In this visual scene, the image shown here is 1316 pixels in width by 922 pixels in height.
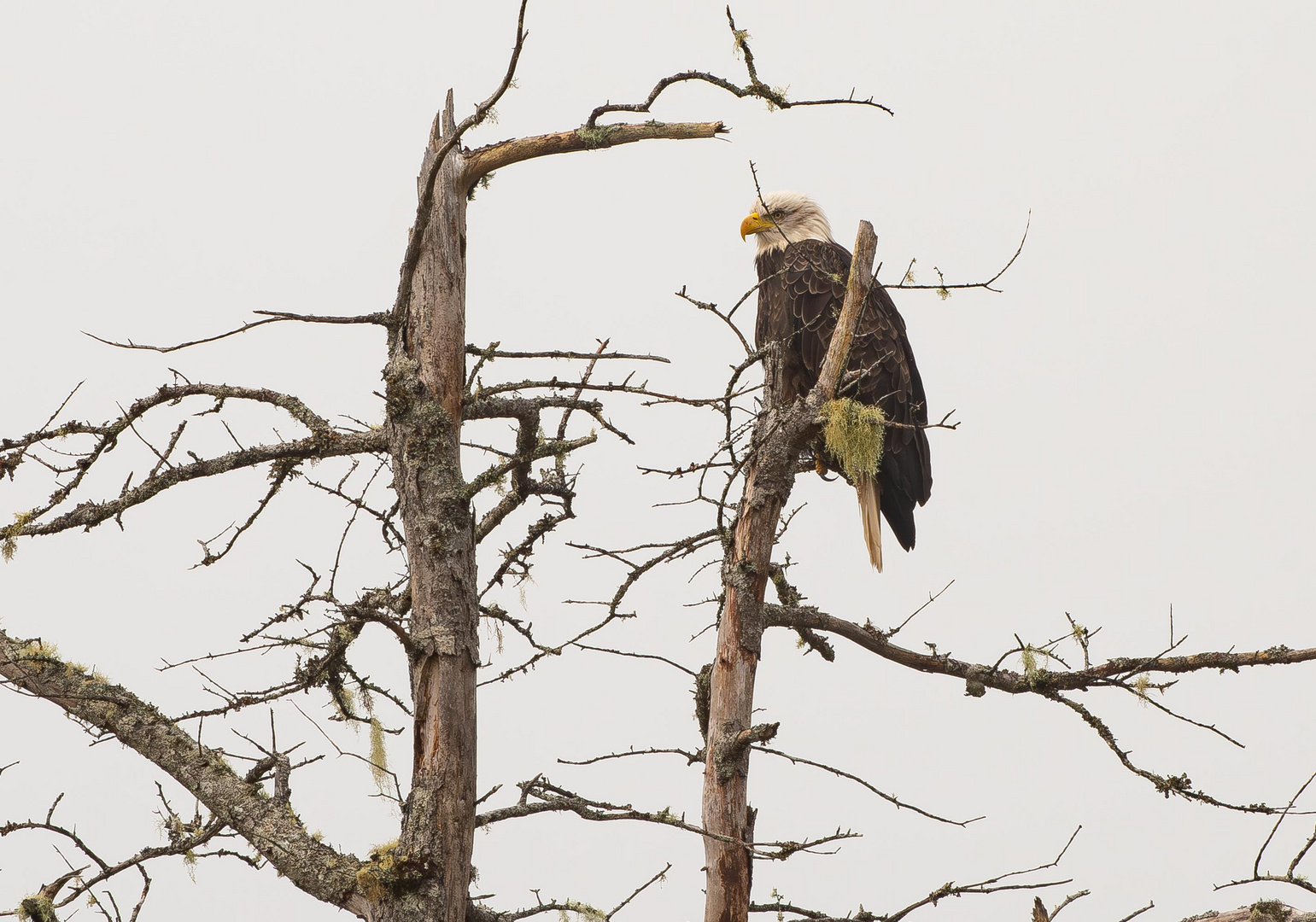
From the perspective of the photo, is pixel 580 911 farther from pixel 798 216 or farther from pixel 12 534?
pixel 798 216

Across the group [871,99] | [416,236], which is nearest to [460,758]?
[416,236]

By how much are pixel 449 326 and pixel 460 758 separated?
1.42 m

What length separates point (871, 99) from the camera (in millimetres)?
3297

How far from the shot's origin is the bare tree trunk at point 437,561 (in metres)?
3.47

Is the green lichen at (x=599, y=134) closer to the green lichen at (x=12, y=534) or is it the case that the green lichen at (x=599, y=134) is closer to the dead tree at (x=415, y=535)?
the dead tree at (x=415, y=535)

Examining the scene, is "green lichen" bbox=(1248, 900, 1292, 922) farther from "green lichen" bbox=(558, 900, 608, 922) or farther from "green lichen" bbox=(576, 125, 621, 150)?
"green lichen" bbox=(576, 125, 621, 150)

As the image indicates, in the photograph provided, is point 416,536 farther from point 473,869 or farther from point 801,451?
point 801,451

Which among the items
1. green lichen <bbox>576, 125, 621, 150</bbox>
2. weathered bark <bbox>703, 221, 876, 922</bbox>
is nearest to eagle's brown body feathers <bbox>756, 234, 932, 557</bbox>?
weathered bark <bbox>703, 221, 876, 922</bbox>

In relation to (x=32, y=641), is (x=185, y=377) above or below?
above

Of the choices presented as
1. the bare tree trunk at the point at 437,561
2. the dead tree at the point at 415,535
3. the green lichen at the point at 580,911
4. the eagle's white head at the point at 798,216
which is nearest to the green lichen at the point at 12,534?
the dead tree at the point at 415,535

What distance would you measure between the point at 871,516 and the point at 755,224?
2.03 metres

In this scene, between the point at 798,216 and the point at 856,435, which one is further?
the point at 798,216

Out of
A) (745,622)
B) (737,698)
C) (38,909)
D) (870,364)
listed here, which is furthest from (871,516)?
(38,909)

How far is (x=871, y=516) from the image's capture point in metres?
5.87
